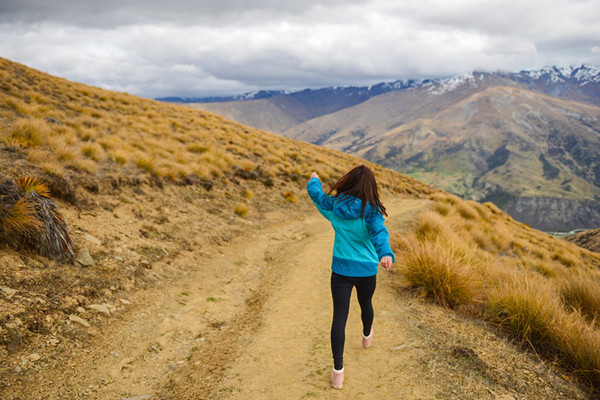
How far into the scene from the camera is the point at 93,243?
6.66 metres

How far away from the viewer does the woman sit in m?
3.70

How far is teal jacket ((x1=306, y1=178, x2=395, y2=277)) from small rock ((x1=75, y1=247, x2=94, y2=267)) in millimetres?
4950

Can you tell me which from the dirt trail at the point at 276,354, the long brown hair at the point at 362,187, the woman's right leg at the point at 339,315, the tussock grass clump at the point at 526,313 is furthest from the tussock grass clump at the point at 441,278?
the long brown hair at the point at 362,187

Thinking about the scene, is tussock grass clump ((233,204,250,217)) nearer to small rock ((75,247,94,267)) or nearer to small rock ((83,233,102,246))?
small rock ((83,233,102,246))

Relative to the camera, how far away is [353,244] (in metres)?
3.79

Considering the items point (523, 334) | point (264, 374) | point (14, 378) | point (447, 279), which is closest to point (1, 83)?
point (14, 378)

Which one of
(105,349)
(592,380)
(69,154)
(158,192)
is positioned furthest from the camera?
(158,192)

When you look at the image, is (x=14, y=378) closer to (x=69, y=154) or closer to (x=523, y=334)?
(x=523, y=334)

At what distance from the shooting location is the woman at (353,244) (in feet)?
12.1

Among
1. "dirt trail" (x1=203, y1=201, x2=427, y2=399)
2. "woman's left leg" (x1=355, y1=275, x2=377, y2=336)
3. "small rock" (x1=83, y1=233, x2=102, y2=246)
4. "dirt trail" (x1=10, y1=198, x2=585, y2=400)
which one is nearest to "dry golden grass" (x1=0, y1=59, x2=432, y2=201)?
"small rock" (x1=83, y1=233, x2=102, y2=246)

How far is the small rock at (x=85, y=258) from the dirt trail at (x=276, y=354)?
A: 118cm

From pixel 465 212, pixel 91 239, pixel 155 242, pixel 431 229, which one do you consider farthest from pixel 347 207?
pixel 465 212

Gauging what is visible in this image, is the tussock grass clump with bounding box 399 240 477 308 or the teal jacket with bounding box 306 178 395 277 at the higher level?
the teal jacket with bounding box 306 178 395 277

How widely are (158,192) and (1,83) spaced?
1340cm
